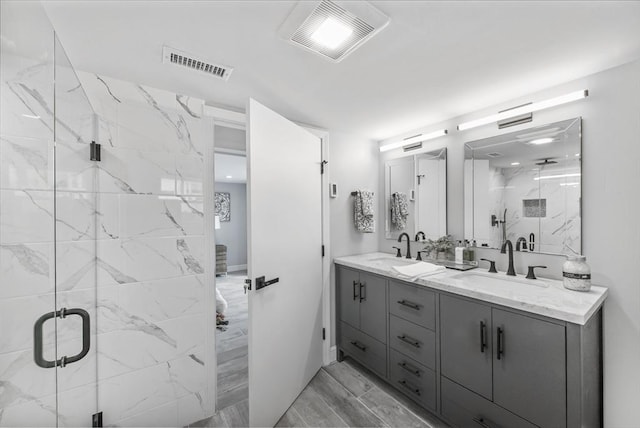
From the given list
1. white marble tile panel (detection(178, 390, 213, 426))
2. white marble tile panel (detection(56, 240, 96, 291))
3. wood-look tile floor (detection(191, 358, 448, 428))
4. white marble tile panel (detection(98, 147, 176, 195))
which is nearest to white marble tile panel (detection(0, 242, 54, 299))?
white marble tile panel (detection(56, 240, 96, 291))

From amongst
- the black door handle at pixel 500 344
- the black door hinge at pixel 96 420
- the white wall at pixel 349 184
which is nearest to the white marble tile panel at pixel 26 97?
the black door hinge at pixel 96 420

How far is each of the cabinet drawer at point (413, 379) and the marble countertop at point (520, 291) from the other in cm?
60

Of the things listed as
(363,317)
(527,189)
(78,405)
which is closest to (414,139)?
(527,189)

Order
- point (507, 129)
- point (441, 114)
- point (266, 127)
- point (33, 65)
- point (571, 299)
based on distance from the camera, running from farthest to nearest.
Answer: point (441, 114), point (507, 129), point (266, 127), point (571, 299), point (33, 65)

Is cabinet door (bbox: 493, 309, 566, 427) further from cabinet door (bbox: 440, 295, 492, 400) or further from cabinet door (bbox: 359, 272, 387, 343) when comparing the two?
cabinet door (bbox: 359, 272, 387, 343)

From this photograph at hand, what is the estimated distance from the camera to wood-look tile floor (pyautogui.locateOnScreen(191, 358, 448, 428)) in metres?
1.75

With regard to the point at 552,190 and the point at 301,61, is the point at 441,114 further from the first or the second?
the point at 301,61

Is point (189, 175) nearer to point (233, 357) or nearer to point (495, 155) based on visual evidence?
point (233, 357)

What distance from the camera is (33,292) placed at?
0.92 meters

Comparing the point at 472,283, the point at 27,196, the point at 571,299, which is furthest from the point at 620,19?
the point at 27,196

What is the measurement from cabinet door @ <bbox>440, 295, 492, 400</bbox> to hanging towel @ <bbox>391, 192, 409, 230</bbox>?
1.11 metres

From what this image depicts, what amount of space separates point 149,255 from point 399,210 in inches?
Answer: 86.6

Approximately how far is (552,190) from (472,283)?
840 mm

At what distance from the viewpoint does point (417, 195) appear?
8.43 ft
